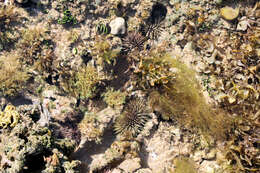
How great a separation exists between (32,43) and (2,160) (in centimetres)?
549

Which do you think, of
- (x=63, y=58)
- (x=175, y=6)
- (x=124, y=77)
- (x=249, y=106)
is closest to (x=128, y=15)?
(x=175, y=6)

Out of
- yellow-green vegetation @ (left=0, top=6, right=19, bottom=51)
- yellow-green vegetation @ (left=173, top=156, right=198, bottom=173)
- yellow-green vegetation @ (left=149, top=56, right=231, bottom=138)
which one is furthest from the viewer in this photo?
yellow-green vegetation @ (left=0, top=6, right=19, bottom=51)

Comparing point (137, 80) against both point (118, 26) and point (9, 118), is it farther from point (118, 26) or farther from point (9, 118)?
point (9, 118)

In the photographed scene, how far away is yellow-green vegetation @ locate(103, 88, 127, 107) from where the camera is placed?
8.72 meters

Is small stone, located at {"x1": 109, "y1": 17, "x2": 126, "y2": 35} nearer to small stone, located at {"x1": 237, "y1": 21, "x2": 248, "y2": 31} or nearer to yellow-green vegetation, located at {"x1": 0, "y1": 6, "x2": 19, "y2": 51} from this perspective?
yellow-green vegetation, located at {"x1": 0, "y1": 6, "x2": 19, "y2": 51}

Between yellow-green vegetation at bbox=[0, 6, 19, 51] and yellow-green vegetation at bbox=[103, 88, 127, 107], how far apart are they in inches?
214

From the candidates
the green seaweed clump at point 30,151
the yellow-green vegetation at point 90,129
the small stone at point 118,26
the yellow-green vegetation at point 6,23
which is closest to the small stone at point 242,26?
the small stone at point 118,26

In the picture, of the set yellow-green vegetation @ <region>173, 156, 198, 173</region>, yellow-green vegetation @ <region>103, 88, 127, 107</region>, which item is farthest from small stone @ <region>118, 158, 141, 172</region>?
yellow-green vegetation @ <region>103, 88, 127, 107</region>

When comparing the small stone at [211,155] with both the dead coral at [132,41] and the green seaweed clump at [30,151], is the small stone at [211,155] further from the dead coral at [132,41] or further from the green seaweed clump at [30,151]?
the dead coral at [132,41]

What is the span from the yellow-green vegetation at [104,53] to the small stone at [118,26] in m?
0.71

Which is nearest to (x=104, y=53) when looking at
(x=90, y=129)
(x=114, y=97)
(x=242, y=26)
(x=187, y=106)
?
(x=114, y=97)

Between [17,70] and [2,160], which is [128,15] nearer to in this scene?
[17,70]

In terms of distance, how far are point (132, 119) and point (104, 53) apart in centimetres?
326

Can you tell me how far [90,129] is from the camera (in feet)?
27.4
